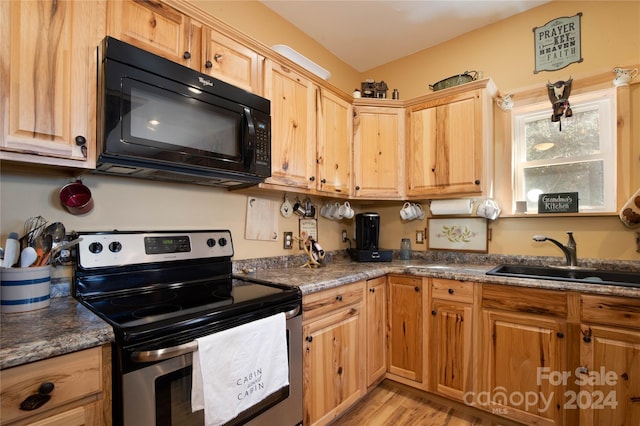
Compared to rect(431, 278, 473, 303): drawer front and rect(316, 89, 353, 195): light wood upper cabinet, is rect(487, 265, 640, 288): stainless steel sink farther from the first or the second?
rect(316, 89, 353, 195): light wood upper cabinet

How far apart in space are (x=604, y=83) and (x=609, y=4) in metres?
0.51

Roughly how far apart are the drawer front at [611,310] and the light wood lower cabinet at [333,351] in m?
1.14

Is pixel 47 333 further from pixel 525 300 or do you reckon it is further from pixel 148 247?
pixel 525 300

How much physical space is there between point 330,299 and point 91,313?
106 cm

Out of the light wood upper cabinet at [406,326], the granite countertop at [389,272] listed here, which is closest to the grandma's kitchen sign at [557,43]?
the granite countertop at [389,272]

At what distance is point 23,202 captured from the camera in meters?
1.19

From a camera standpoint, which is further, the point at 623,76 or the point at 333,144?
the point at 333,144

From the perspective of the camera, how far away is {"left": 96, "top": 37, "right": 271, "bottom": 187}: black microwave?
111 centimetres

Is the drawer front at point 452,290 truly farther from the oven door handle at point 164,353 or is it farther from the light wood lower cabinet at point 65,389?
the light wood lower cabinet at point 65,389

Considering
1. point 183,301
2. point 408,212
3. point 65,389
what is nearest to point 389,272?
point 408,212

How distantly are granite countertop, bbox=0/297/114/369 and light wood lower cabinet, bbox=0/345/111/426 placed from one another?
0.03 metres

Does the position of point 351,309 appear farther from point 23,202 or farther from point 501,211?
point 23,202

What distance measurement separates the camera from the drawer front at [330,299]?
151cm

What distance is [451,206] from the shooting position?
2.37m
